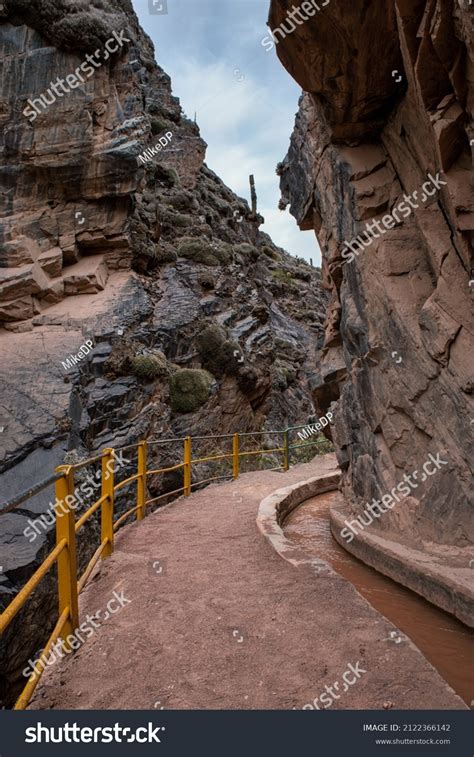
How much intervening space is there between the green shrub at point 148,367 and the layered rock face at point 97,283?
0.04 m

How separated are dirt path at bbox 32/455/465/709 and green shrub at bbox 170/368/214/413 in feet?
35.8

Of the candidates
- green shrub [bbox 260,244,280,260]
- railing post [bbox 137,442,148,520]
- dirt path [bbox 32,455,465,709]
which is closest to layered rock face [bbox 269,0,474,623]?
dirt path [bbox 32,455,465,709]

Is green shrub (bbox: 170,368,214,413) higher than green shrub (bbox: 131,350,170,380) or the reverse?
the reverse

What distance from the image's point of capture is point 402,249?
6.99 m

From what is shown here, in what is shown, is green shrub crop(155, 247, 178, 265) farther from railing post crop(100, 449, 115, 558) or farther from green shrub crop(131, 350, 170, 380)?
railing post crop(100, 449, 115, 558)

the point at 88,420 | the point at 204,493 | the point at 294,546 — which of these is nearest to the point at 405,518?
the point at 294,546

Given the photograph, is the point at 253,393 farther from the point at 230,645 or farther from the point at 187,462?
the point at 230,645

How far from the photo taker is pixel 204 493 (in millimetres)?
10875

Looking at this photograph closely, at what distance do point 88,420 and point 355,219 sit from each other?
376 inches

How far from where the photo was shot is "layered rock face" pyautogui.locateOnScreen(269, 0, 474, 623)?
4961mm

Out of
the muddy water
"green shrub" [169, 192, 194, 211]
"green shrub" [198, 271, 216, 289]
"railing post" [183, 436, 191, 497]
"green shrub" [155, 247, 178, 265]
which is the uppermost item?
"green shrub" [169, 192, 194, 211]

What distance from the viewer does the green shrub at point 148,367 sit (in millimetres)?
15784

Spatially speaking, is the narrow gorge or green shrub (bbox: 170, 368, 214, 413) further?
green shrub (bbox: 170, 368, 214, 413)

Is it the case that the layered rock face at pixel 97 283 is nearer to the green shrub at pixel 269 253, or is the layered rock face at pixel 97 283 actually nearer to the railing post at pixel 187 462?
the railing post at pixel 187 462
